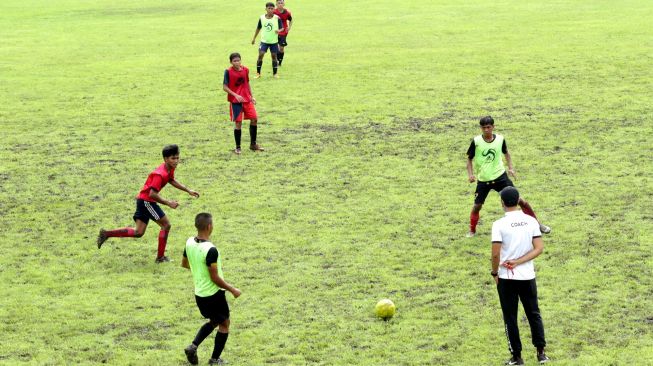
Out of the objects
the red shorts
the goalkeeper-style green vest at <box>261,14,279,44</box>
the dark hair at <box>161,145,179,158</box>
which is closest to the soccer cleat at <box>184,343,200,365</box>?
the dark hair at <box>161,145,179,158</box>

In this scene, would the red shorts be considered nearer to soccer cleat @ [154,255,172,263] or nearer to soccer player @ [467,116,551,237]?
soccer cleat @ [154,255,172,263]

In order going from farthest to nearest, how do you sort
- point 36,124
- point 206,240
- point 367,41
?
point 367,41 < point 36,124 < point 206,240

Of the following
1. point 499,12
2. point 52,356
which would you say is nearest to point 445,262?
point 52,356

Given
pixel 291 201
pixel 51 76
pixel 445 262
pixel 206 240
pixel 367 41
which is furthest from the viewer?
pixel 367 41

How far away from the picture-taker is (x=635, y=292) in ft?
46.1

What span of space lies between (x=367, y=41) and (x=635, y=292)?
2536 centimetres

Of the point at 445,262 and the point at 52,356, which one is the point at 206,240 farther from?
the point at 445,262

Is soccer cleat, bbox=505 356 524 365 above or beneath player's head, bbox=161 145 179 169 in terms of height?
beneath

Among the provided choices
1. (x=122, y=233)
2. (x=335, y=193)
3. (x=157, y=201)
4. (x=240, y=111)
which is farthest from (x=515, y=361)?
(x=240, y=111)

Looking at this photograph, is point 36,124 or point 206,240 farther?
point 36,124

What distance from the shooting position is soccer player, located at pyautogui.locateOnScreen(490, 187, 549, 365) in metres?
11.2

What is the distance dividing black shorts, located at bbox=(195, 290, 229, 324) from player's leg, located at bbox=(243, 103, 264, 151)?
11.0 metres

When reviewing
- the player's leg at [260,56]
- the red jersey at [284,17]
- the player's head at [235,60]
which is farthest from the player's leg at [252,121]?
the red jersey at [284,17]

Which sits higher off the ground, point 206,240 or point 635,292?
point 206,240
